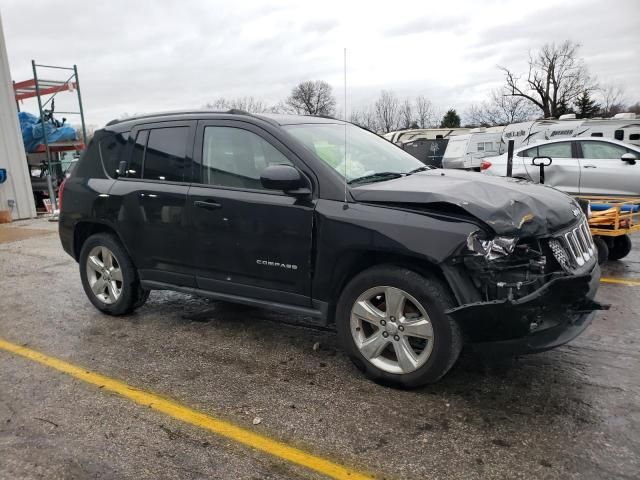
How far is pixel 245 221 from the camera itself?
12.7ft

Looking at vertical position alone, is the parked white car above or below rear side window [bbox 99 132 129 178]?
below

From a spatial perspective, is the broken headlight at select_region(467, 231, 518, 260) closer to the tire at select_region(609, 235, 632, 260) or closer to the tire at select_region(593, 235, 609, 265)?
the tire at select_region(593, 235, 609, 265)

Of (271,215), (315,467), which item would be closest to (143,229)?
(271,215)

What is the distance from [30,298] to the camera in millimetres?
5883

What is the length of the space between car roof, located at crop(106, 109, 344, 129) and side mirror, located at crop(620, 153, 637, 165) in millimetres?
7311

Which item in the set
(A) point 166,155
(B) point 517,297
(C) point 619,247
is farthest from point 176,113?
(C) point 619,247

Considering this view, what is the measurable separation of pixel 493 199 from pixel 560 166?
26.9 ft

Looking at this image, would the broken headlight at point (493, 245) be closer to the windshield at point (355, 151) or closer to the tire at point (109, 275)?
the windshield at point (355, 151)

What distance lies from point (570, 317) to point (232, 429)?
2.09 meters

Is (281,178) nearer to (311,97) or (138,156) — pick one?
(138,156)

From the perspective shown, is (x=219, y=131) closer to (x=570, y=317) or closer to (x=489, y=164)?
(x=570, y=317)

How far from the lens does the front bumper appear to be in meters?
2.91

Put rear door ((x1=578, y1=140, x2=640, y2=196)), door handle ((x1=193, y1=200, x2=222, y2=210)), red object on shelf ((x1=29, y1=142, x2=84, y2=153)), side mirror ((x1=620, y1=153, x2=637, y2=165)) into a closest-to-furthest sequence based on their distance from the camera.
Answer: door handle ((x1=193, y1=200, x2=222, y2=210))
side mirror ((x1=620, y1=153, x2=637, y2=165))
rear door ((x1=578, y1=140, x2=640, y2=196))
red object on shelf ((x1=29, y1=142, x2=84, y2=153))

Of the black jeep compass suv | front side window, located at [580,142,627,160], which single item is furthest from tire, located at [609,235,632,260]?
front side window, located at [580,142,627,160]
